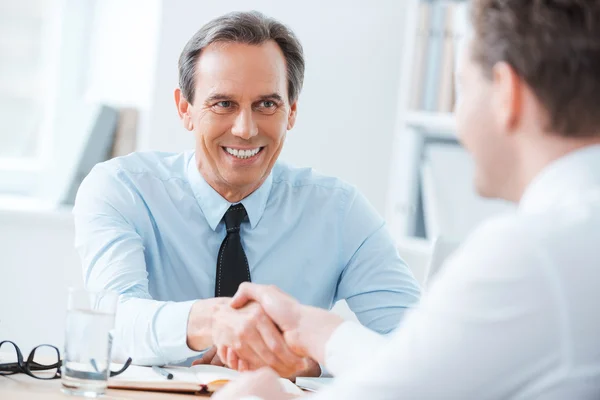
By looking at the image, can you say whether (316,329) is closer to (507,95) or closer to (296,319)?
(296,319)

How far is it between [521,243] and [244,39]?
4.76ft

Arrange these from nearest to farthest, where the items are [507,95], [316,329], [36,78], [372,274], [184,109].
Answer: [507,95], [316,329], [372,274], [184,109], [36,78]

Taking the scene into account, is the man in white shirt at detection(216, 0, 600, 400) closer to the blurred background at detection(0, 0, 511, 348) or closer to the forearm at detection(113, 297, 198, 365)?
the forearm at detection(113, 297, 198, 365)

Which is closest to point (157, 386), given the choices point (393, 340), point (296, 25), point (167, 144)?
point (393, 340)

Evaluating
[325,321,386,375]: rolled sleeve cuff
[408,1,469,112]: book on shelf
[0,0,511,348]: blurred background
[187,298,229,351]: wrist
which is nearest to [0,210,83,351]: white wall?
[0,0,511,348]: blurred background

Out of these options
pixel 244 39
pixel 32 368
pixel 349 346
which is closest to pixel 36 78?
pixel 244 39

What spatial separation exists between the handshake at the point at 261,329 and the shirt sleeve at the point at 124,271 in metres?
0.04

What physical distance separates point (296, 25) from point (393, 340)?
265 cm

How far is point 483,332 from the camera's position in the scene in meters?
0.86

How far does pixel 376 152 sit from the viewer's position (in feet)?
11.7

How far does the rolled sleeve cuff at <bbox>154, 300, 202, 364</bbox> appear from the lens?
A: 1.64 meters

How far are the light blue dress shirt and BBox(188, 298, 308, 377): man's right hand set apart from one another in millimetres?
349

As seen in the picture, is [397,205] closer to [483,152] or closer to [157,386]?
[157,386]

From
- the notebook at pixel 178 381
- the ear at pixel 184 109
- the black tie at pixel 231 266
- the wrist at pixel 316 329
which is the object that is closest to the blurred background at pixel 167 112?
the ear at pixel 184 109
